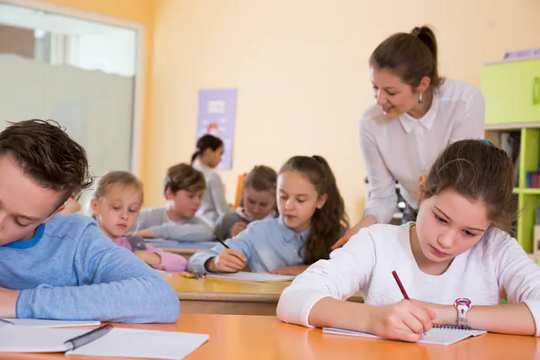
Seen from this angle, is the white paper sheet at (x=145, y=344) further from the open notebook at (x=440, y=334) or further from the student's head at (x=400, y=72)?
the student's head at (x=400, y=72)

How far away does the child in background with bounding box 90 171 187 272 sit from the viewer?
3105mm

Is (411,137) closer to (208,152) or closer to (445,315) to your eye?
(445,315)

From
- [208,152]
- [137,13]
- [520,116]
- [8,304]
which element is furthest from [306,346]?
[137,13]

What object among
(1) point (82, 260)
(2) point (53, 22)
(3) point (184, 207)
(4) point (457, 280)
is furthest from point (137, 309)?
(2) point (53, 22)

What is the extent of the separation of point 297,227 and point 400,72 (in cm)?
79

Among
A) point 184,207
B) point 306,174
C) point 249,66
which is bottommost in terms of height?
point 184,207

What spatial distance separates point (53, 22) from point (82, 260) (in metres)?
5.89

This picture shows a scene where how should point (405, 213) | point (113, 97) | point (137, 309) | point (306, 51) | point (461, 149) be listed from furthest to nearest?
point (113, 97) < point (306, 51) < point (405, 213) < point (461, 149) < point (137, 309)

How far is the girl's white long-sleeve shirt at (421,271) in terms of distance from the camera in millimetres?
1852

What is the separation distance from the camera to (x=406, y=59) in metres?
2.60

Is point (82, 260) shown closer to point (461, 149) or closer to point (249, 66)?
point (461, 149)

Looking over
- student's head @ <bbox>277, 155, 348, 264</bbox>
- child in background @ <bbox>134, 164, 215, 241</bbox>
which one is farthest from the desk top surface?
child in background @ <bbox>134, 164, 215, 241</bbox>

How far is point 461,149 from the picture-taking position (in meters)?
1.84

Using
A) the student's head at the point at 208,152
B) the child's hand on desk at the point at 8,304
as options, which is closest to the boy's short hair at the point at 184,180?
the student's head at the point at 208,152
